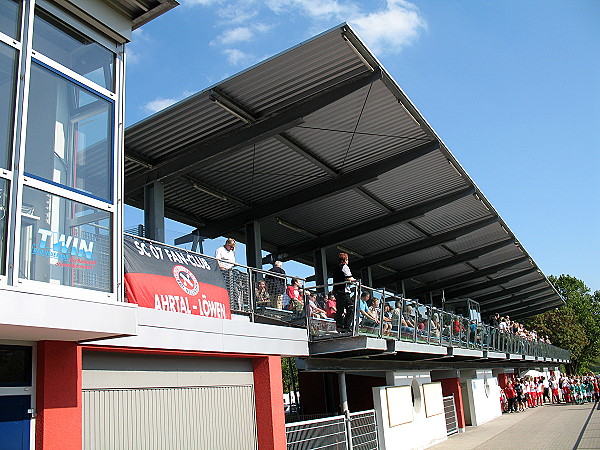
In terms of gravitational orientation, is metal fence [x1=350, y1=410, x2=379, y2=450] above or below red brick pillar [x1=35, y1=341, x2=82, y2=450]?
below

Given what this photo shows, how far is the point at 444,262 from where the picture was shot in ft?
93.5

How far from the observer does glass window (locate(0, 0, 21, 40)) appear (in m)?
5.82

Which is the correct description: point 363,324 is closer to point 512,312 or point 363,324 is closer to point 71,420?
point 71,420

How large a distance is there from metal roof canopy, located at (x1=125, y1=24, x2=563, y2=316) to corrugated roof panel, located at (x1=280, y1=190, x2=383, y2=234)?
4 cm

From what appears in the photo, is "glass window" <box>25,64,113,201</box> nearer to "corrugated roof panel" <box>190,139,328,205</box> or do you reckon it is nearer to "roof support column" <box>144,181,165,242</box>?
"roof support column" <box>144,181,165,242</box>

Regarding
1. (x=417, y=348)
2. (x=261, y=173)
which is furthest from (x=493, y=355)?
(x=261, y=173)

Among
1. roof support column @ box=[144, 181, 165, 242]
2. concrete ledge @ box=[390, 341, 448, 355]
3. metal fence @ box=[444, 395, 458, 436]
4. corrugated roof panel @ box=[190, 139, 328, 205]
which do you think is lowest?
metal fence @ box=[444, 395, 458, 436]

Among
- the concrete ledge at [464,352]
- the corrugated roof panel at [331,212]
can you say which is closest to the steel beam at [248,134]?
the corrugated roof panel at [331,212]

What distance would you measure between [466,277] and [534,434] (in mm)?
12427

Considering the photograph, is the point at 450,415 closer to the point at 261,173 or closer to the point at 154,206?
the point at 261,173

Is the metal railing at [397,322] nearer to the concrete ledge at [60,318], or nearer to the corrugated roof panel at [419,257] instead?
the corrugated roof panel at [419,257]

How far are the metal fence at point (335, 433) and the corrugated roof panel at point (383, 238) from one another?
8869 millimetres

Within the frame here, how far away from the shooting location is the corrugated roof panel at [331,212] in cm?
1882

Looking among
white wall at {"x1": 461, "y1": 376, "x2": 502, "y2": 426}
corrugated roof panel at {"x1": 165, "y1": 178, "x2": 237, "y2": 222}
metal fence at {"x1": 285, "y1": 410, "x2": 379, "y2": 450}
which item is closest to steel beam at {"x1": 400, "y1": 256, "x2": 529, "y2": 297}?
white wall at {"x1": 461, "y1": 376, "x2": 502, "y2": 426}
